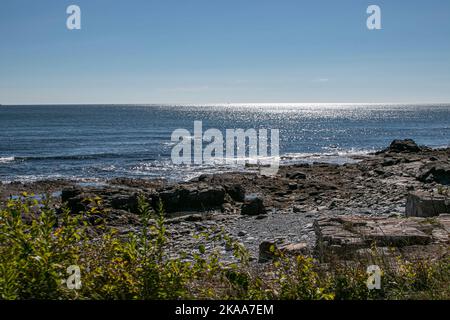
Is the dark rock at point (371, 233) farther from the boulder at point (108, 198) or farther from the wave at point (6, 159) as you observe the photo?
the wave at point (6, 159)

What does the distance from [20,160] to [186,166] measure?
16.0m

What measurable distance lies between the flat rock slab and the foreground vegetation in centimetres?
154

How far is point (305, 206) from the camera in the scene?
822 inches

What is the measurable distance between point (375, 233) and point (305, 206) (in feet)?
41.9

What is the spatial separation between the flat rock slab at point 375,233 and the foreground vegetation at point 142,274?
1.54 metres

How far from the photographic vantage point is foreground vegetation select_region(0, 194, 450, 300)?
15.4ft

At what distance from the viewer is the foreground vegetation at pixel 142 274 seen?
4699mm

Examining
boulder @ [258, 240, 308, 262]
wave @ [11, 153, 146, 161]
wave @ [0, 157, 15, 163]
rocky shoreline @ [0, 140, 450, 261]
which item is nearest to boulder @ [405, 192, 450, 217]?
rocky shoreline @ [0, 140, 450, 261]

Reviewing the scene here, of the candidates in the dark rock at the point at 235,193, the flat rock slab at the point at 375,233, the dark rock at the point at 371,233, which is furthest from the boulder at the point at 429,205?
the dark rock at the point at 235,193

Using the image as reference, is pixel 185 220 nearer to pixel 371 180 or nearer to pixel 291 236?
pixel 291 236

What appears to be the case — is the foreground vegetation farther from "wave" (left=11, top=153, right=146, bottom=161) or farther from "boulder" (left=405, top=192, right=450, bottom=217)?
"wave" (left=11, top=153, right=146, bottom=161)

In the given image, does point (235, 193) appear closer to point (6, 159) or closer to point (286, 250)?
point (286, 250)

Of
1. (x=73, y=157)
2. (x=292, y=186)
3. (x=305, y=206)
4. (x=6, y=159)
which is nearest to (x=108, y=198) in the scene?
(x=305, y=206)
